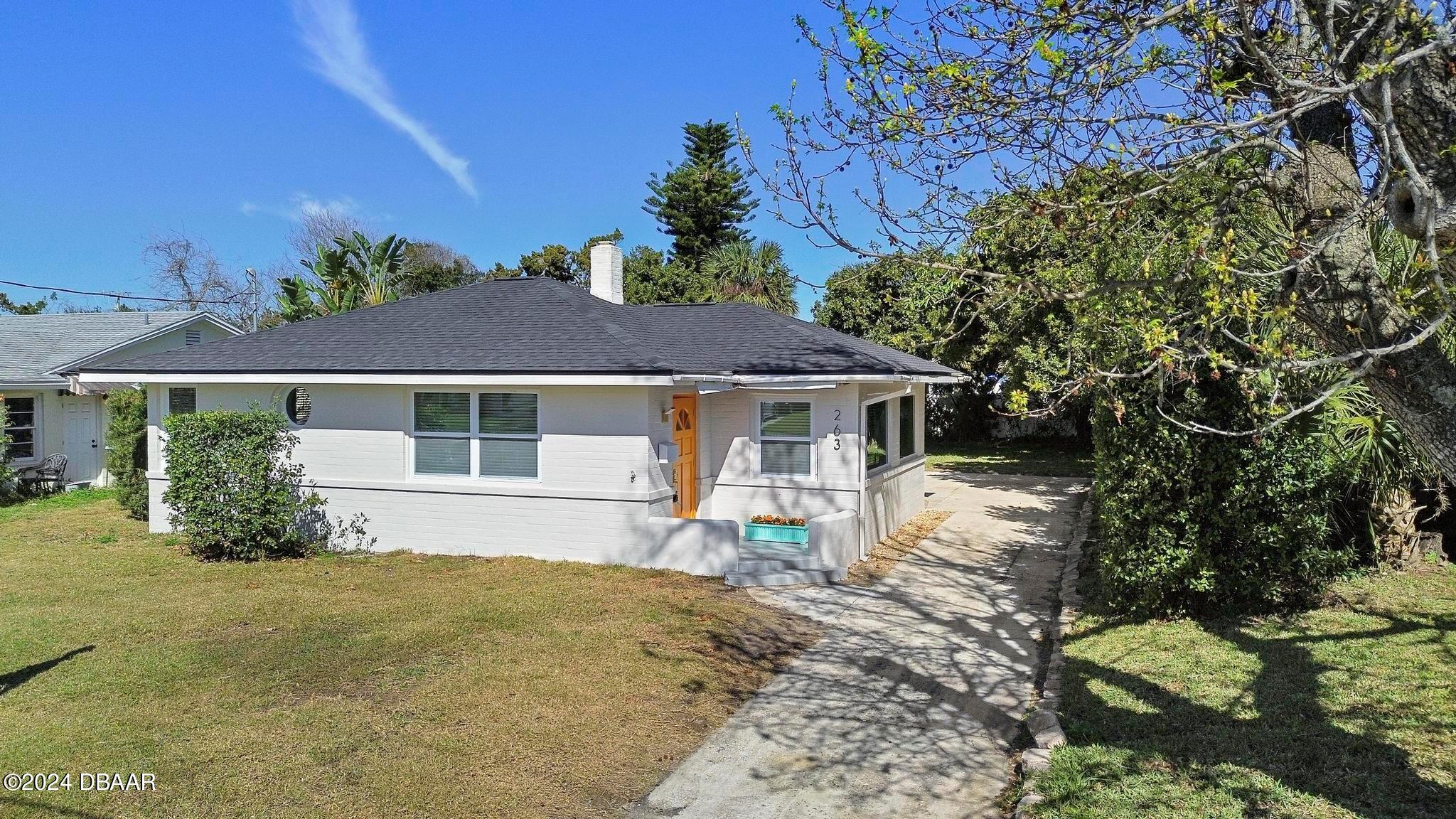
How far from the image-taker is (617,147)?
31.4 meters

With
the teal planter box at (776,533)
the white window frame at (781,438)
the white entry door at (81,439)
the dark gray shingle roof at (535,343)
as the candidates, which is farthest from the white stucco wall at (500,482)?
the white entry door at (81,439)

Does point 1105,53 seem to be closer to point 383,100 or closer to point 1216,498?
point 1216,498

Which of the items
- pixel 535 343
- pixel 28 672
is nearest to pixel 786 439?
pixel 535 343

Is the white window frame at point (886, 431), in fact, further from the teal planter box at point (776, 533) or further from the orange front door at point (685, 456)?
the orange front door at point (685, 456)

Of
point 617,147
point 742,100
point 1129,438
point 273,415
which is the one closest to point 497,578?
point 273,415

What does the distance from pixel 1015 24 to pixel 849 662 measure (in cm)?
545

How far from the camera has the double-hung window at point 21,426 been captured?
64.8 feet

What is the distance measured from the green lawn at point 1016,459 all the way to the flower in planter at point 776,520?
511 inches

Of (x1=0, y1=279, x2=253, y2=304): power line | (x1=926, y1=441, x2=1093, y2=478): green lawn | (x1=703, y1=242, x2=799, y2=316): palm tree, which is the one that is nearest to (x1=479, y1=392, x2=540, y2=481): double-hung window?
(x1=926, y1=441, x2=1093, y2=478): green lawn

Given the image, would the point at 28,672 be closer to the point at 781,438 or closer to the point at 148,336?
the point at 781,438

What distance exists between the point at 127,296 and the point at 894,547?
3646 centimetres

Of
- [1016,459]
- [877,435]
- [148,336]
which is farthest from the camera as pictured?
[1016,459]

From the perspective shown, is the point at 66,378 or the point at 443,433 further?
the point at 66,378

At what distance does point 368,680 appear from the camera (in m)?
6.92
